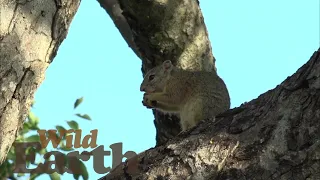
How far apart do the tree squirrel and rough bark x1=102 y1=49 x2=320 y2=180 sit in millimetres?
2077

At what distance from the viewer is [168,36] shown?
5.07 meters

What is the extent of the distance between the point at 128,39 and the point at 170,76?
85 cm

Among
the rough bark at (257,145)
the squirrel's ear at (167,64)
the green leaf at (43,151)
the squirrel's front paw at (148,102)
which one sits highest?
the squirrel's ear at (167,64)

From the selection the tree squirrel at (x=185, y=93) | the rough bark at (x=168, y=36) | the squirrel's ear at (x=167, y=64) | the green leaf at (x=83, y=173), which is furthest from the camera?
the squirrel's ear at (x=167, y=64)

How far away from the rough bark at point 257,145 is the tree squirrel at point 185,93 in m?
2.08

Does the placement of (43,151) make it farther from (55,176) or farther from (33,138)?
(55,176)

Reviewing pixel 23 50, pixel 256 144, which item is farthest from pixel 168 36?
pixel 256 144

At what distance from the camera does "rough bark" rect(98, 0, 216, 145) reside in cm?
503

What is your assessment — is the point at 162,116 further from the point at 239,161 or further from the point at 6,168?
the point at 239,161

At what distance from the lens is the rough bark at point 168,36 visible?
503 centimetres

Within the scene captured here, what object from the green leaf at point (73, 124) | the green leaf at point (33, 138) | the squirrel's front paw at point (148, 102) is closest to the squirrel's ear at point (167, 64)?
the squirrel's front paw at point (148, 102)

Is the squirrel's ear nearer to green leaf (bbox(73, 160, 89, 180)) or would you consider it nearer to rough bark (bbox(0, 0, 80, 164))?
green leaf (bbox(73, 160, 89, 180))

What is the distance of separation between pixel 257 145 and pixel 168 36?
2.76 metres

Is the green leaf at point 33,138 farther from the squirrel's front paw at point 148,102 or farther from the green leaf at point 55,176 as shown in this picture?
the squirrel's front paw at point 148,102
